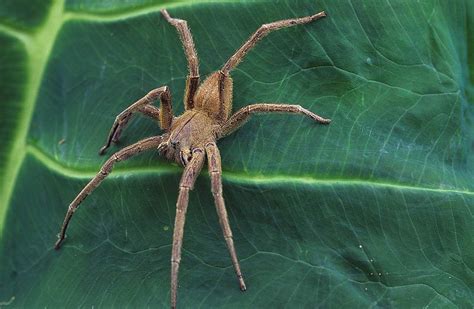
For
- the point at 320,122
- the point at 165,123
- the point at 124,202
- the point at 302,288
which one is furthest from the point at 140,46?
the point at 302,288

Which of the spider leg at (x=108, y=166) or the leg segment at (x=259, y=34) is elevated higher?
the leg segment at (x=259, y=34)

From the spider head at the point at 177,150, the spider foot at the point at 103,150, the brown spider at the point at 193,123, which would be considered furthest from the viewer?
the spider foot at the point at 103,150

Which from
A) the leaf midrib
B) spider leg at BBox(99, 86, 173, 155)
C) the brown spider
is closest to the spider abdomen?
the brown spider

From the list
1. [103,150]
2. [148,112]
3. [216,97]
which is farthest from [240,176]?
[103,150]

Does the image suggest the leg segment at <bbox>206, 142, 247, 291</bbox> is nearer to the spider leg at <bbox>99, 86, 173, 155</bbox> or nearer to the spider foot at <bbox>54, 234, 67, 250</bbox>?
the spider leg at <bbox>99, 86, 173, 155</bbox>

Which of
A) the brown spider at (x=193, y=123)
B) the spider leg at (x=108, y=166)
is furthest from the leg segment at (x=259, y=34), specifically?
the spider leg at (x=108, y=166)

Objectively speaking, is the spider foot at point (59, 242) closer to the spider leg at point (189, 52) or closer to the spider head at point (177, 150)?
the spider head at point (177, 150)
